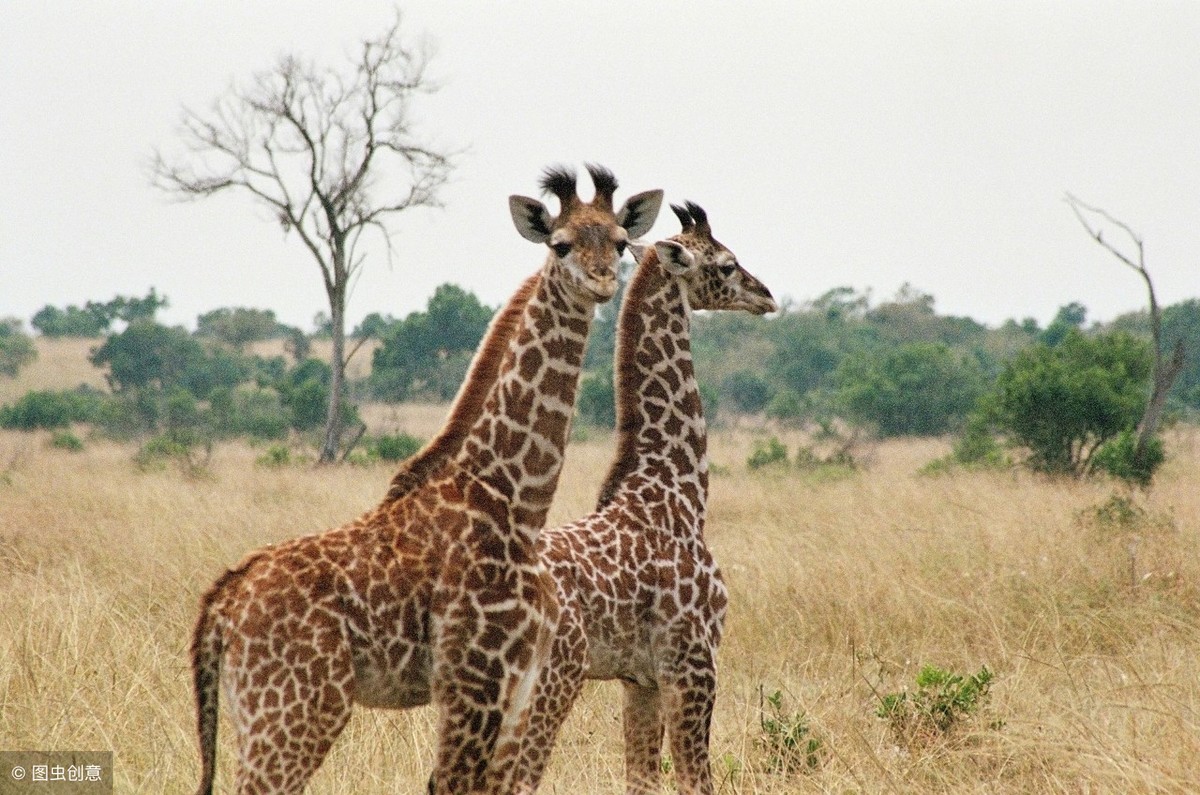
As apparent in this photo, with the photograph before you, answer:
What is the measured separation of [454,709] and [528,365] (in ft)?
3.80

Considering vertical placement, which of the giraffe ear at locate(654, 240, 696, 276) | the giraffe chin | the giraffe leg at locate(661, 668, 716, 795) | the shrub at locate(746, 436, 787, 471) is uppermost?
the giraffe ear at locate(654, 240, 696, 276)

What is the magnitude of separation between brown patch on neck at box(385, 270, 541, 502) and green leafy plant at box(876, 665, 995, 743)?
8.96ft

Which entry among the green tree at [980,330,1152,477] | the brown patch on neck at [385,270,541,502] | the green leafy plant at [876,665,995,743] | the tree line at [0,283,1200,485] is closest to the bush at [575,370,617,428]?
the tree line at [0,283,1200,485]

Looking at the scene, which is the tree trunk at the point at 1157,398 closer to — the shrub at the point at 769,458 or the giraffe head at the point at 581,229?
the shrub at the point at 769,458

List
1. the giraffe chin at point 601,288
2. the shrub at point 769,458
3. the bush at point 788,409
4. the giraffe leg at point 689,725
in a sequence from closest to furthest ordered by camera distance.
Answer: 1. the giraffe chin at point 601,288
2. the giraffe leg at point 689,725
3. the shrub at point 769,458
4. the bush at point 788,409

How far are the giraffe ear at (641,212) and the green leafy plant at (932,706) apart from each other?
8.63 ft

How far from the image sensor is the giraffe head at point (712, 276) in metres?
6.13

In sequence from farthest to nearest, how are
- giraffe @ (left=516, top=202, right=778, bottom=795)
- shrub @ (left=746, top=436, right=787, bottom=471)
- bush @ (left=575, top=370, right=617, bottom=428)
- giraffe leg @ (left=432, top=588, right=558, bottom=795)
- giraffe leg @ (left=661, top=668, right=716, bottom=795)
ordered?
bush @ (left=575, top=370, right=617, bottom=428)
shrub @ (left=746, top=436, right=787, bottom=471)
giraffe leg @ (left=661, top=668, right=716, bottom=795)
giraffe @ (left=516, top=202, right=778, bottom=795)
giraffe leg @ (left=432, top=588, right=558, bottom=795)

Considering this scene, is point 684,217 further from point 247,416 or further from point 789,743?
point 247,416

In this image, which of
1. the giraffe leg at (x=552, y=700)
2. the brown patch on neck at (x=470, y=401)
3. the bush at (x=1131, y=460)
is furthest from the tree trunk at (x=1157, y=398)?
the brown patch on neck at (x=470, y=401)

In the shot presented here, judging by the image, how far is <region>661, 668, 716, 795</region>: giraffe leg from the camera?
5.30 m

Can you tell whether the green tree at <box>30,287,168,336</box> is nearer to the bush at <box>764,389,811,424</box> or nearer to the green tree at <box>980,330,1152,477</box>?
the bush at <box>764,389,811,424</box>

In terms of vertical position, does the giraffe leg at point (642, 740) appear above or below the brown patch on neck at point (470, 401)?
below

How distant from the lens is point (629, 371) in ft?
19.4
